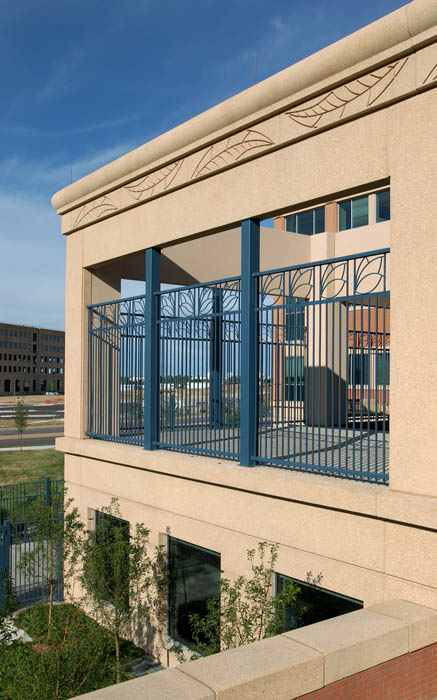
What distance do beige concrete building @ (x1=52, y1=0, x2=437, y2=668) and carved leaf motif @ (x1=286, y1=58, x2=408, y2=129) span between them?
0.02 m

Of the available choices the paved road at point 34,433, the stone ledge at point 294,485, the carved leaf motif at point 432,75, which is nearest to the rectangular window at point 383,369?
the stone ledge at point 294,485

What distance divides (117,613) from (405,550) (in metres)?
4.61

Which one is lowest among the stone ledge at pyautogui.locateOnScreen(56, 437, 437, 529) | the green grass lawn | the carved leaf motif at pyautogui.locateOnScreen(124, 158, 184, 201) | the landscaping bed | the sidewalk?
the sidewalk

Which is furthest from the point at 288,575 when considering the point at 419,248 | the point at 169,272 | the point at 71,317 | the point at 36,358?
the point at 36,358

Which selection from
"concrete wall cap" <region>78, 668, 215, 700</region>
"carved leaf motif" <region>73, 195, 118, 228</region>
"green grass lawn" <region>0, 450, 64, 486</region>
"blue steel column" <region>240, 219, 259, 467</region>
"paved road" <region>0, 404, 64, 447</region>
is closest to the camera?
"concrete wall cap" <region>78, 668, 215, 700</region>

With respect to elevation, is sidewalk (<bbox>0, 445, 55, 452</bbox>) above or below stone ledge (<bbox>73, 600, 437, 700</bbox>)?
below

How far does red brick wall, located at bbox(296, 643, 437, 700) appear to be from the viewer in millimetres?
4590

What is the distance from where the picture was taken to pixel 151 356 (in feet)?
31.7

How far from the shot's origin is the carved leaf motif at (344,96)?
6.25 m

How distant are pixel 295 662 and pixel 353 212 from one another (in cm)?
2931

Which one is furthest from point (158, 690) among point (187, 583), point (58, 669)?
point (187, 583)

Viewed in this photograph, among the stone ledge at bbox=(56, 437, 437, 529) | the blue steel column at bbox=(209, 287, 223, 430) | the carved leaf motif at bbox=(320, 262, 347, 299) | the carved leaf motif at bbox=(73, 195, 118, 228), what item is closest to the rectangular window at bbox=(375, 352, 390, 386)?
the carved leaf motif at bbox=(320, 262, 347, 299)

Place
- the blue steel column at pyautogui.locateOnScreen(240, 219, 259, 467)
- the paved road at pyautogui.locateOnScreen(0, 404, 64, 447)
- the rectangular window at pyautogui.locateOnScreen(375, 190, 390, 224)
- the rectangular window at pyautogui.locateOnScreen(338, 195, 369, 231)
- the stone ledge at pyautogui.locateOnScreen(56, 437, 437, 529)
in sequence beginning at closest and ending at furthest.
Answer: the stone ledge at pyautogui.locateOnScreen(56, 437, 437, 529)
the blue steel column at pyautogui.locateOnScreen(240, 219, 259, 467)
the rectangular window at pyautogui.locateOnScreen(375, 190, 390, 224)
the rectangular window at pyautogui.locateOnScreen(338, 195, 369, 231)
the paved road at pyautogui.locateOnScreen(0, 404, 64, 447)

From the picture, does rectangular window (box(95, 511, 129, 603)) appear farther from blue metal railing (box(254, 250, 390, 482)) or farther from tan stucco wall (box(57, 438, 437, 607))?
blue metal railing (box(254, 250, 390, 482))
